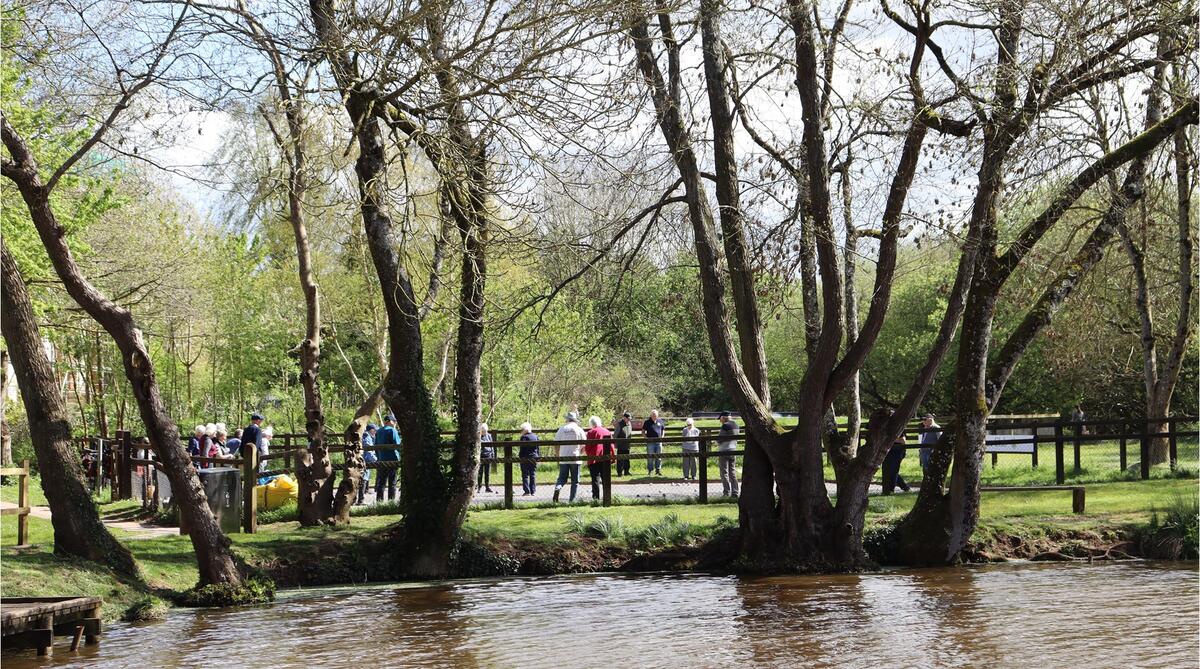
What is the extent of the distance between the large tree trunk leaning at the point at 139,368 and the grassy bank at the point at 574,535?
66cm

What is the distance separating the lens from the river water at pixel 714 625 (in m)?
10.8

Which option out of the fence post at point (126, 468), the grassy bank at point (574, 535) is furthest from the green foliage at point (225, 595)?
the fence post at point (126, 468)

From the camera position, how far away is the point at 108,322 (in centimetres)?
1360

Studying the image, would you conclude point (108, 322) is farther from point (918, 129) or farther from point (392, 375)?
point (918, 129)

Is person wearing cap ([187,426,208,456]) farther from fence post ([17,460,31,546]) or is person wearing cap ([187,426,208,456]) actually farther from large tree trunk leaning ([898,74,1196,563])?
large tree trunk leaning ([898,74,1196,563])

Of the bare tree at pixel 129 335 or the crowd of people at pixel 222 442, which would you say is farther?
the crowd of people at pixel 222 442

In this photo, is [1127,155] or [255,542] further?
[255,542]

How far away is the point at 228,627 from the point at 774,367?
119 ft

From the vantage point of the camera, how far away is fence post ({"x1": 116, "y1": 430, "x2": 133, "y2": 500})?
23172 mm

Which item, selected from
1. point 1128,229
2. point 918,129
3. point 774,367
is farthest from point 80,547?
point 774,367

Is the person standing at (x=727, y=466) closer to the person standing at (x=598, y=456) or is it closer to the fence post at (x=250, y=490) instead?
the person standing at (x=598, y=456)

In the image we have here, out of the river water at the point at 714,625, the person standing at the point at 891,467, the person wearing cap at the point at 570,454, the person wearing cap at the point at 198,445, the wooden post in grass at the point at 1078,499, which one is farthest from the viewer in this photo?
the person wearing cap at the point at 198,445

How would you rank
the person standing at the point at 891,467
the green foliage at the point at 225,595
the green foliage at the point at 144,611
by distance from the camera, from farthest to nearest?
1. the person standing at the point at 891,467
2. the green foliage at the point at 225,595
3. the green foliage at the point at 144,611

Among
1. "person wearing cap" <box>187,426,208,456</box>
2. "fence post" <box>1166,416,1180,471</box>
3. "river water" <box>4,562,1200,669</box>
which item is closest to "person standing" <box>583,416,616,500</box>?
"river water" <box>4,562,1200,669</box>
